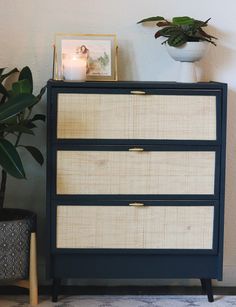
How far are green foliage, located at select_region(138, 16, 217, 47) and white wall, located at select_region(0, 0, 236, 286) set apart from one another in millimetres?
124

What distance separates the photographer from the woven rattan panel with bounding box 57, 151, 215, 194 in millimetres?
2613

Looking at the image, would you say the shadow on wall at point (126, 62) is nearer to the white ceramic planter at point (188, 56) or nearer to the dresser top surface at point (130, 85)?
the white ceramic planter at point (188, 56)

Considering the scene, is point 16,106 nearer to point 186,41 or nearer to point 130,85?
point 130,85

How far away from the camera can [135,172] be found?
2627 millimetres

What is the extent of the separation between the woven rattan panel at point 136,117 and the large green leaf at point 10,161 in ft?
0.73

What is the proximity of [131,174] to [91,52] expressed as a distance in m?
0.62

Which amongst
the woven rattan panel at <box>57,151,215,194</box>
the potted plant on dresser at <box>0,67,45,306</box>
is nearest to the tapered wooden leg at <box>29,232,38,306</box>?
the potted plant on dresser at <box>0,67,45,306</box>

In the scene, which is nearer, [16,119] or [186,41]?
[16,119]

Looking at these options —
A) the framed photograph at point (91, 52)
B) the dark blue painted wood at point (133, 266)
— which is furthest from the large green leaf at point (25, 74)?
the dark blue painted wood at point (133, 266)

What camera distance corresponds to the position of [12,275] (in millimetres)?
2656

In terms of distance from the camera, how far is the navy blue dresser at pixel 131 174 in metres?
2.60

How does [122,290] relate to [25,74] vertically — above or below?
below

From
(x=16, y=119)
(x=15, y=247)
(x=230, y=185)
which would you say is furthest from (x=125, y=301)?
(x=16, y=119)

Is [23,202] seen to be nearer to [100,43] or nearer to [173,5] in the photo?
[100,43]
